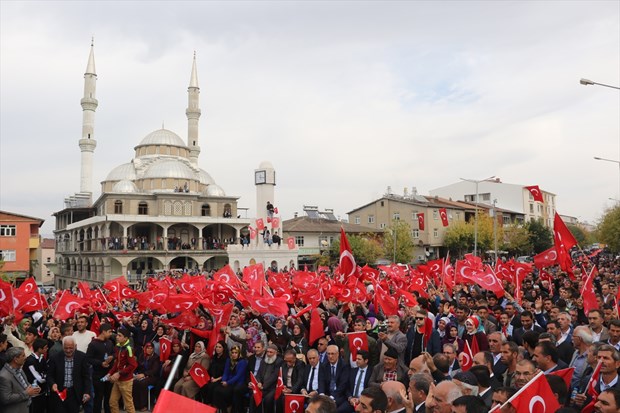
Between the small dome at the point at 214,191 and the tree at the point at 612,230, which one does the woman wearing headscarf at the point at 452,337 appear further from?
the small dome at the point at 214,191

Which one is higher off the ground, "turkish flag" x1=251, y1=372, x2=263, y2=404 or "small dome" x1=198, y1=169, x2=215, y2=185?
"small dome" x1=198, y1=169, x2=215, y2=185

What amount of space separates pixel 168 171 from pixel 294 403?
5408 centimetres

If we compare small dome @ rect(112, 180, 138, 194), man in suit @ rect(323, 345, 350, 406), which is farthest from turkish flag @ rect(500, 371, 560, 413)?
small dome @ rect(112, 180, 138, 194)

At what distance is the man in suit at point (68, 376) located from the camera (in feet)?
24.3

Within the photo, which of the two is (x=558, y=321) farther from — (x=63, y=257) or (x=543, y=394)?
(x=63, y=257)

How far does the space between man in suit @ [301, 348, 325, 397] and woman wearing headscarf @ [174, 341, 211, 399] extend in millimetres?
2001

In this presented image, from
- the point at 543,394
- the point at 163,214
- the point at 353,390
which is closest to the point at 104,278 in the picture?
the point at 163,214

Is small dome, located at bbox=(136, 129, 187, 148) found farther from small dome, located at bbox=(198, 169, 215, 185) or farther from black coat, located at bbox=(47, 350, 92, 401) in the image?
black coat, located at bbox=(47, 350, 92, 401)

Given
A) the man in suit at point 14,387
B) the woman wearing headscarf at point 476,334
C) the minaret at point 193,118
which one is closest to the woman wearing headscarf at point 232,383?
the man in suit at point 14,387

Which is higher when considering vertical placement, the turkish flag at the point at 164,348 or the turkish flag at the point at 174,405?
the turkish flag at the point at 174,405

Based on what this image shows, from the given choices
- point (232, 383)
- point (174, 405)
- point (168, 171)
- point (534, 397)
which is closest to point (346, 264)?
point (232, 383)

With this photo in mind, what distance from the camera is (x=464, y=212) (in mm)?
63438

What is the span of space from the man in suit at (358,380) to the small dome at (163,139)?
64.4 metres

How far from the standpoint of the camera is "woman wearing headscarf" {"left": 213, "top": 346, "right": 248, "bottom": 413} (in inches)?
326
